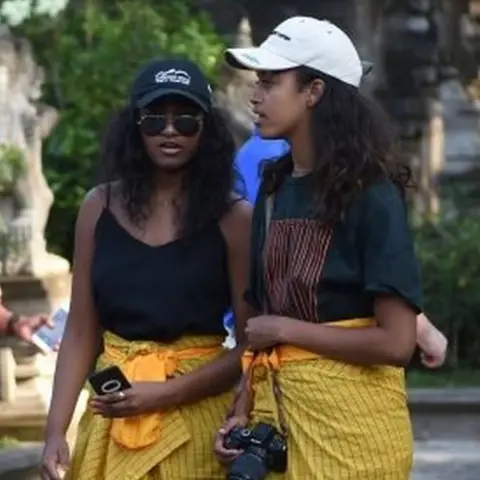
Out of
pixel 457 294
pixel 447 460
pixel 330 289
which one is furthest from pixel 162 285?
pixel 457 294

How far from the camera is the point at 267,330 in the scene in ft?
15.5

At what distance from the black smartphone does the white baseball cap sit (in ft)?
2.54

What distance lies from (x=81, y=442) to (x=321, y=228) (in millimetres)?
900

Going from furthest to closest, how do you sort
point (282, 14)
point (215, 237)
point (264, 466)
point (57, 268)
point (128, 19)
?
point (282, 14) → point (128, 19) → point (57, 268) → point (215, 237) → point (264, 466)

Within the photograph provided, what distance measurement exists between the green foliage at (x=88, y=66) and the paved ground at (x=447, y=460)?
649 centimetres

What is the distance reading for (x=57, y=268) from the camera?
12.7 meters

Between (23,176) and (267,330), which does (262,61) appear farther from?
(23,176)

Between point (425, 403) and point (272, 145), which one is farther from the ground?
point (272, 145)

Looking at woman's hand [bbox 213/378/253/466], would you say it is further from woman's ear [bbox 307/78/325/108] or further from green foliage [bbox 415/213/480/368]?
green foliage [bbox 415/213/480/368]

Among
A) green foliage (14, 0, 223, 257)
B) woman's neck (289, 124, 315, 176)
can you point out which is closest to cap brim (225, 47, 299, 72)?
woman's neck (289, 124, 315, 176)

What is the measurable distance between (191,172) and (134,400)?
595 millimetres

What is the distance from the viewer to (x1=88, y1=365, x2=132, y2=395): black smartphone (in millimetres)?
4914

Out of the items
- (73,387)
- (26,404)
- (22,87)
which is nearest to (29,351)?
(26,404)

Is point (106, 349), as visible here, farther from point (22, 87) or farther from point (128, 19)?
point (128, 19)
